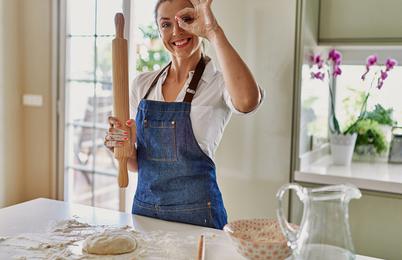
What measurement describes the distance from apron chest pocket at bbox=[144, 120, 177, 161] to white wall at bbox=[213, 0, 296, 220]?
2.55 ft

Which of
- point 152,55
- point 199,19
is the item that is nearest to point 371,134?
point 152,55

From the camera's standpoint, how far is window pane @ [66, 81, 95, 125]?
3047 millimetres

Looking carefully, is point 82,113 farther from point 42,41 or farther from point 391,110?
point 391,110

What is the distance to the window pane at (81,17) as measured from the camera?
9.63ft

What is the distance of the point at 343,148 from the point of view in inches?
91.7

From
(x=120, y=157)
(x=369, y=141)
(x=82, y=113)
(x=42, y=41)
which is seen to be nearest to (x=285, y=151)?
(x=369, y=141)

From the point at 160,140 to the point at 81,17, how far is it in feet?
5.64

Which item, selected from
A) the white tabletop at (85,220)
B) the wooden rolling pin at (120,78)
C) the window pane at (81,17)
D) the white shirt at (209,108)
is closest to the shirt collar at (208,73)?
the white shirt at (209,108)

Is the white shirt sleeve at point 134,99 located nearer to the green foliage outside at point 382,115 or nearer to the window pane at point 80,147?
the green foliage outside at point 382,115

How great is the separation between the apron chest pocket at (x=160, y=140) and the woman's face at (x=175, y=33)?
0.22 meters

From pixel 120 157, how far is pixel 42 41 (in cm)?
190

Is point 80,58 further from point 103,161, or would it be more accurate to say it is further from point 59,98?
point 103,161

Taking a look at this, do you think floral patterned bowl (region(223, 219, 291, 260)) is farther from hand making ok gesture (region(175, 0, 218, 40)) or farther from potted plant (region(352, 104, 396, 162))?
potted plant (region(352, 104, 396, 162))

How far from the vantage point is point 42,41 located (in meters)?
3.02
